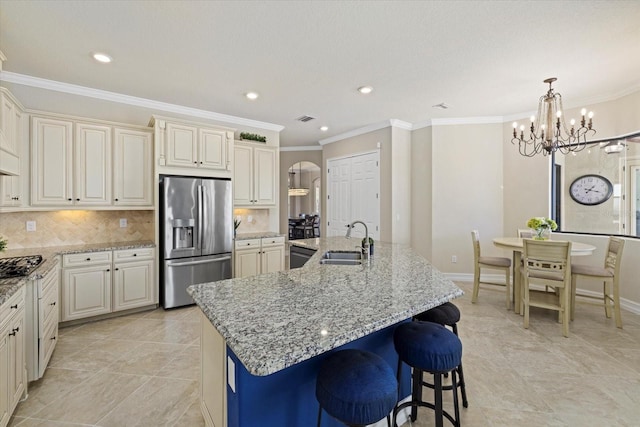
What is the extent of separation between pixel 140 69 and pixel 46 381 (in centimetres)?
295

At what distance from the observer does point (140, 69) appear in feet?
10.1

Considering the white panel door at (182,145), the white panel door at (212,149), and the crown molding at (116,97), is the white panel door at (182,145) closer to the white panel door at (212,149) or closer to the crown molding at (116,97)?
the white panel door at (212,149)

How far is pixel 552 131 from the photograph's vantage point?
3434 mm

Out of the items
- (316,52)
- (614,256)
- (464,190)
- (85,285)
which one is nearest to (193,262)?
(85,285)

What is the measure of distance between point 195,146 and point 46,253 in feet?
6.44

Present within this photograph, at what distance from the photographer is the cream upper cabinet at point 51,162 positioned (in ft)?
10.1

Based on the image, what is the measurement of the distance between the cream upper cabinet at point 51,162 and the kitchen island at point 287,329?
9.11 feet

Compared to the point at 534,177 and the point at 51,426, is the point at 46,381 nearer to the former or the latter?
the point at 51,426

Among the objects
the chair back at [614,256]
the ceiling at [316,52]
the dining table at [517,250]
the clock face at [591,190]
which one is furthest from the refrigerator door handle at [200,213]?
the clock face at [591,190]

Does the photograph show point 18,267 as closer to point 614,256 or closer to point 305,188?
point 614,256

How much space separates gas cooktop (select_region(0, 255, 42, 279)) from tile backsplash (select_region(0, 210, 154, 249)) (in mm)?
1211

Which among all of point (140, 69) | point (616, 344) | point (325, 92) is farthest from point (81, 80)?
point (616, 344)

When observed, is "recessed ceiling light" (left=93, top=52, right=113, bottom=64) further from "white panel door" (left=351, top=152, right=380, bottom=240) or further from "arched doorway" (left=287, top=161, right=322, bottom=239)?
"arched doorway" (left=287, top=161, right=322, bottom=239)

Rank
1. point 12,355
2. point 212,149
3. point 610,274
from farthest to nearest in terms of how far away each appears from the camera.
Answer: point 212,149 < point 610,274 < point 12,355
